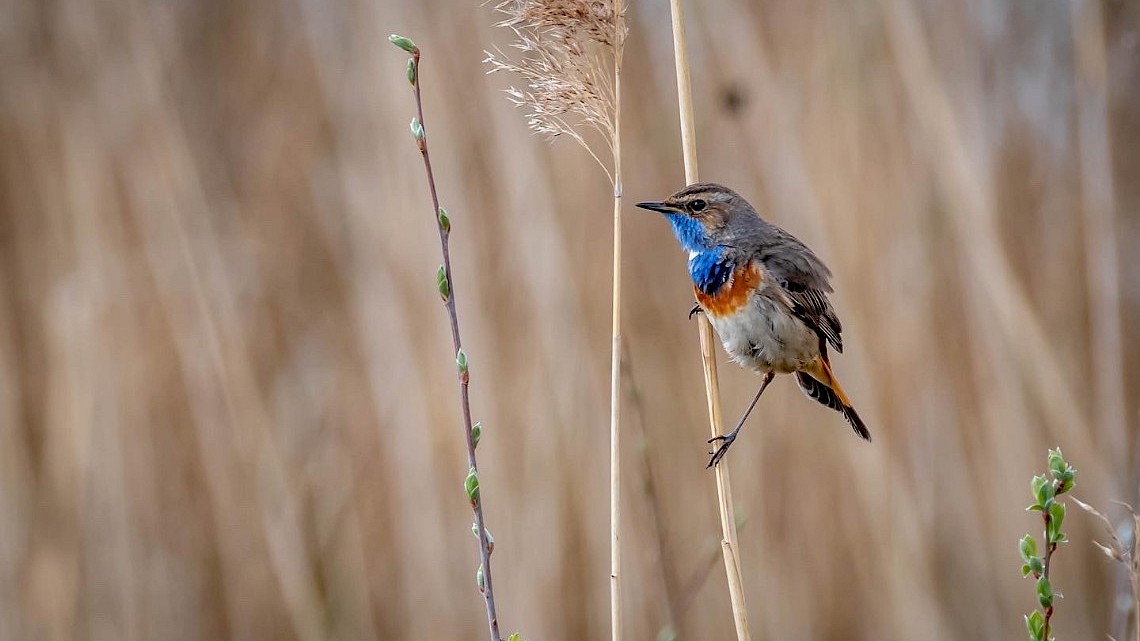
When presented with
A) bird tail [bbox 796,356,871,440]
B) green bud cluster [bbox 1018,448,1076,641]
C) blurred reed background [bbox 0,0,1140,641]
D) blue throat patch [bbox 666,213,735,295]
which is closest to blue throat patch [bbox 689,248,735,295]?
blue throat patch [bbox 666,213,735,295]

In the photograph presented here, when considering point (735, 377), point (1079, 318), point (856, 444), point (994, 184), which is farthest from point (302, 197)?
point (1079, 318)

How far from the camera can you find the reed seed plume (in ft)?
5.45

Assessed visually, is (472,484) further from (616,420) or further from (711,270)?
(711,270)

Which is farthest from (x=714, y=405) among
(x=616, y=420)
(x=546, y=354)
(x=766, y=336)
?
(x=546, y=354)

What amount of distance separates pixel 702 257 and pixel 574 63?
74cm

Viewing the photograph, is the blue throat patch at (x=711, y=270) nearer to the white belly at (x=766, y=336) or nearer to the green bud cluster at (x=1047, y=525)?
the white belly at (x=766, y=336)

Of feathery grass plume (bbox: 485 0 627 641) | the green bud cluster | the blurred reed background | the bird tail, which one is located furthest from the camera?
the blurred reed background

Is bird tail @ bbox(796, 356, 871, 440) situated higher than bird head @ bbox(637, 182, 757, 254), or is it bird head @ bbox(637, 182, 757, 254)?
bird head @ bbox(637, 182, 757, 254)

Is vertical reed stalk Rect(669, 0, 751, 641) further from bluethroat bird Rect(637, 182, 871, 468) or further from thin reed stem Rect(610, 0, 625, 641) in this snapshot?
bluethroat bird Rect(637, 182, 871, 468)

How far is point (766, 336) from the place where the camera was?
7.38 ft

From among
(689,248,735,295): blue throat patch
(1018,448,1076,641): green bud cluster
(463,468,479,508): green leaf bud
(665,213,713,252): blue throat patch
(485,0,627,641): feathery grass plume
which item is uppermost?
(485,0,627,641): feathery grass plume

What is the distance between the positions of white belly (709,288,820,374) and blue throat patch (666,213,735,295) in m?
0.08

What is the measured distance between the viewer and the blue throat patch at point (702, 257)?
7.39 ft

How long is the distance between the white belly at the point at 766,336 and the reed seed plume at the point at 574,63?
0.68 m
